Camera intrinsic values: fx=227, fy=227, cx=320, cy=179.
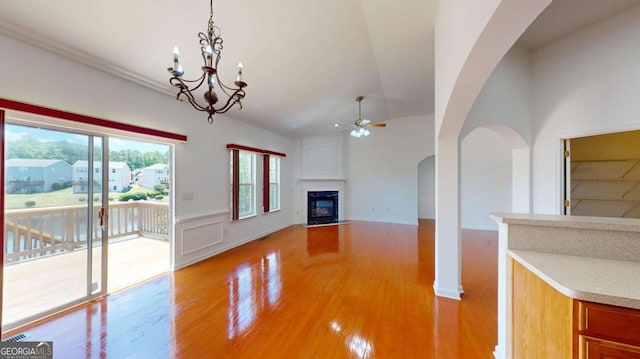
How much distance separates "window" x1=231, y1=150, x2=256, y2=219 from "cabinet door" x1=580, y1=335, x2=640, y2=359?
15.9 ft

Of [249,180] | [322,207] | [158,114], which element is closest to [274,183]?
[249,180]

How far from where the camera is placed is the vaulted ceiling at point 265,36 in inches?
81.4

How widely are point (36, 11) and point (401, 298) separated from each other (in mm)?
4504

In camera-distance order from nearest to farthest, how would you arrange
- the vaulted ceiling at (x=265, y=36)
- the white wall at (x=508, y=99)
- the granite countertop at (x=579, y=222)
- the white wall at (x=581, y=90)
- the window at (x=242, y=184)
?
the granite countertop at (x=579, y=222)
the vaulted ceiling at (x=265, y=36)
the white wall at (x=581, y=90)
the white wall at (x=508, y=99)
the window at (x=242, y=184)

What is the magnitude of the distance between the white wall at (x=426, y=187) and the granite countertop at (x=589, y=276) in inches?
261

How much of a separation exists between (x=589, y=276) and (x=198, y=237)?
4563 mm

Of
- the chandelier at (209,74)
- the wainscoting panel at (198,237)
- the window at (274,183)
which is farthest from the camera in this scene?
the window at (274,183)

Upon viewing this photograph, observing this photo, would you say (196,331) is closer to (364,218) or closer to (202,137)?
(202,137)

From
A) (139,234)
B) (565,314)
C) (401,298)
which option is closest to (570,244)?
(565,314)

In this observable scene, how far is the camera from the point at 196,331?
215 centimetres

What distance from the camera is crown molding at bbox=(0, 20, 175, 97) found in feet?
6.59

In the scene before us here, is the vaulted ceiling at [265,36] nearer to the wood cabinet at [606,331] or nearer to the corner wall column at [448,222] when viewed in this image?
the corner wall column at [448,222]

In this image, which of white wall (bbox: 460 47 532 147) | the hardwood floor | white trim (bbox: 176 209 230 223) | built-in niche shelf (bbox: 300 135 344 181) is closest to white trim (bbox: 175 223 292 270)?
the hardwood floor

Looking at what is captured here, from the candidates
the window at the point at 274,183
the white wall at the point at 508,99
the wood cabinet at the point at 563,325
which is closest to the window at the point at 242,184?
the window at the point at 274,183
